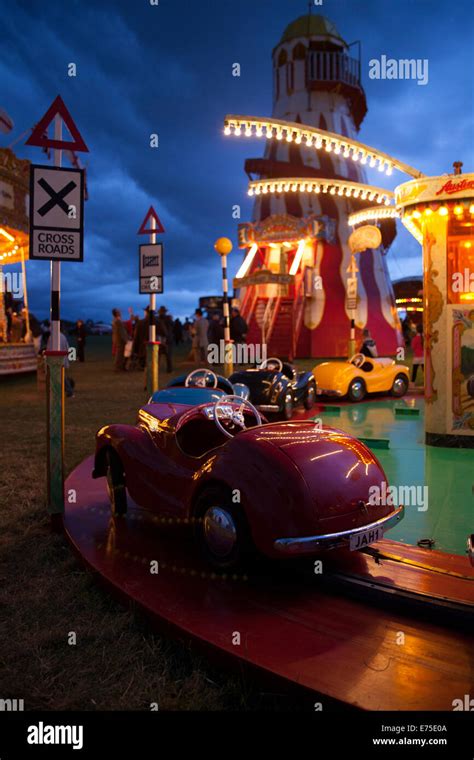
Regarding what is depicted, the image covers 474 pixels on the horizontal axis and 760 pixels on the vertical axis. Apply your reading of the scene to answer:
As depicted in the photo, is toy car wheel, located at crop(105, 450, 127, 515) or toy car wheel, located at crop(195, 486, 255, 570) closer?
toy car wheel, located at crop(195, 486, 255, 570)

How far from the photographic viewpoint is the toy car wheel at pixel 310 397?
10.8 metres

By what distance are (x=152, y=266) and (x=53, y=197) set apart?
452 cm

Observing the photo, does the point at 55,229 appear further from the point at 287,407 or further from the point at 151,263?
the point at 287,407

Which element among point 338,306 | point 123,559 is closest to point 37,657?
point 123,559

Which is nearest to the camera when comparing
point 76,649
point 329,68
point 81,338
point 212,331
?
point 76,649

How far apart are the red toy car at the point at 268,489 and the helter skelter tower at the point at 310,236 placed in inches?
710

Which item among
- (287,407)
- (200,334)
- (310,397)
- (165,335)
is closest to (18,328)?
(165,335)

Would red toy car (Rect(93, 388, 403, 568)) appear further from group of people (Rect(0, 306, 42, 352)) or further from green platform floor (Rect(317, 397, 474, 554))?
group of people (Rect(0, 306, 42, 352))

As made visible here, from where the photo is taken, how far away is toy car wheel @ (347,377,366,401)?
39.5ft

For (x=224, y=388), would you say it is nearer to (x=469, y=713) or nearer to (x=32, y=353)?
(x=469, y=713)

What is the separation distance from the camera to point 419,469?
20.9ft

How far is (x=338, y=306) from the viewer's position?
986 inches

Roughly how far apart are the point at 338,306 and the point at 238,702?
23438 millimetres

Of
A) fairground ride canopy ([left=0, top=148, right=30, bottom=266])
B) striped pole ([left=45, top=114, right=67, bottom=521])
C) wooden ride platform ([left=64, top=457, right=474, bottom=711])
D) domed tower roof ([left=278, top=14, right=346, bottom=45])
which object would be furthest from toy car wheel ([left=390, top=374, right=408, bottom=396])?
domed tower roof ([left=278, top=14, right=346, bottom=45])
